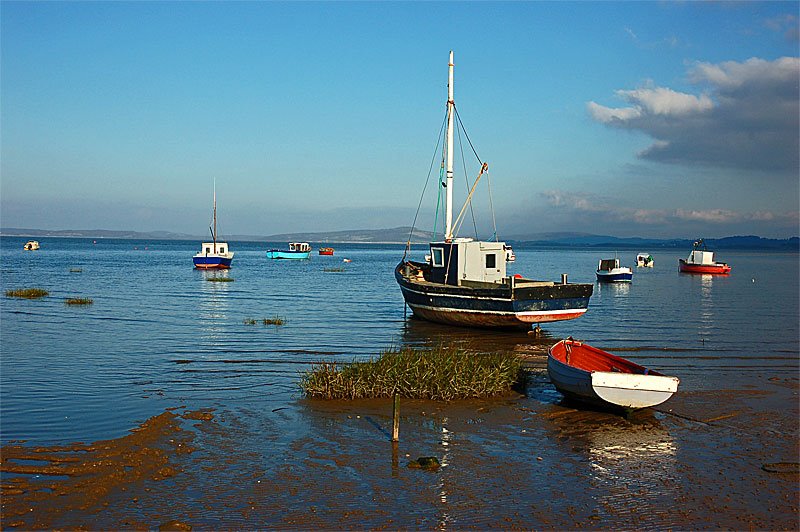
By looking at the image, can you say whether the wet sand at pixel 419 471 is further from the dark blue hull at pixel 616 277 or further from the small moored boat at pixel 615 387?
the dark blue hull at pixel 616 277

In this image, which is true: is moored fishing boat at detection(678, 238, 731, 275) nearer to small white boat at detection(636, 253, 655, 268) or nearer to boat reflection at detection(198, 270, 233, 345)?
small white boat at detection(636, 253, 655, 268)

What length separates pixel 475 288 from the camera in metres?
27.2

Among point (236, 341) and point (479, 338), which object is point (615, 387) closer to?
point (479, 338)

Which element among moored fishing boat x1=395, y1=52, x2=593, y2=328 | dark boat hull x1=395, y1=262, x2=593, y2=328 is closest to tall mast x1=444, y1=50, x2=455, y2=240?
moored fishing boat x1=395, y1=52, x2=593, y2=328

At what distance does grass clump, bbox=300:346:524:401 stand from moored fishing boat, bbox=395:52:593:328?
10.5m

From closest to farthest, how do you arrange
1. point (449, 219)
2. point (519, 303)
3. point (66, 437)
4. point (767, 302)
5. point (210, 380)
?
1. point (66, 437)
2. point (210, 380)
3. point (519, 303)
4. point (449, 219)
5. point (767, 302)

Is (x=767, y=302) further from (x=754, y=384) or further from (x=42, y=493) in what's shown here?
(x=42, y=493)

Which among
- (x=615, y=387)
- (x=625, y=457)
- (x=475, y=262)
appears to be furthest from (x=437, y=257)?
(x=625, y=457)

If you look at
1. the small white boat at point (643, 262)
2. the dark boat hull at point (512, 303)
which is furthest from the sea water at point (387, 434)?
the small white boat at point (643, 262)

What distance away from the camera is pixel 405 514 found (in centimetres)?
930

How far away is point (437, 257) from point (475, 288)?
4.04 meters

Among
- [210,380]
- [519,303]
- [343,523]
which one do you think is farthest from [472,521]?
[519,303]

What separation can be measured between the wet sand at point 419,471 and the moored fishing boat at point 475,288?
37.2 feet

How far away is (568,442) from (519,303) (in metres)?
13.5
